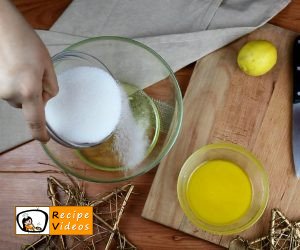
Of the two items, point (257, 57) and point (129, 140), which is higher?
point (257, 57)

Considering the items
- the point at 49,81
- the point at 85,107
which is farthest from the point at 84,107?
the point at 49,81

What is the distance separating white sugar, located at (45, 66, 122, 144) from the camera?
0.66m

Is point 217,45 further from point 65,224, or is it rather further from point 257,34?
point 65,224

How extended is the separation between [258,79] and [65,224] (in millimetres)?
425

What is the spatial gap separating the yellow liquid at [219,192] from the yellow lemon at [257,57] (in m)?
0.17

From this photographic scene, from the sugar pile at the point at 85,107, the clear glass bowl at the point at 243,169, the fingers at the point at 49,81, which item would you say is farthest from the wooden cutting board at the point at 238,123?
the fingers at the point at 49,81

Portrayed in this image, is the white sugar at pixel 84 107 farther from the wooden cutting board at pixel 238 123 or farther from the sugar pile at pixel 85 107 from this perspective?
the wooden cutting board at pixel 238 123

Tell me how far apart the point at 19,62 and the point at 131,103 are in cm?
34

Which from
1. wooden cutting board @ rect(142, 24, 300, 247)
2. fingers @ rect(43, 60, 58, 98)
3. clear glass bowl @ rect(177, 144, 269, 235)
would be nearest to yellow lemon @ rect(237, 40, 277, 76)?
wooden cutting board @ rect(142, 24, 300, 247)

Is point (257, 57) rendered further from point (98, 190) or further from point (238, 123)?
point (98, 190)

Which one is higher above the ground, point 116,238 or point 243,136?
point 243,136

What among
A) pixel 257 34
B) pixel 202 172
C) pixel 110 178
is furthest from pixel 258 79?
pixel 110 178

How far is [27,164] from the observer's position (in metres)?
0.85

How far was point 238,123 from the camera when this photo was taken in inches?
32.5
